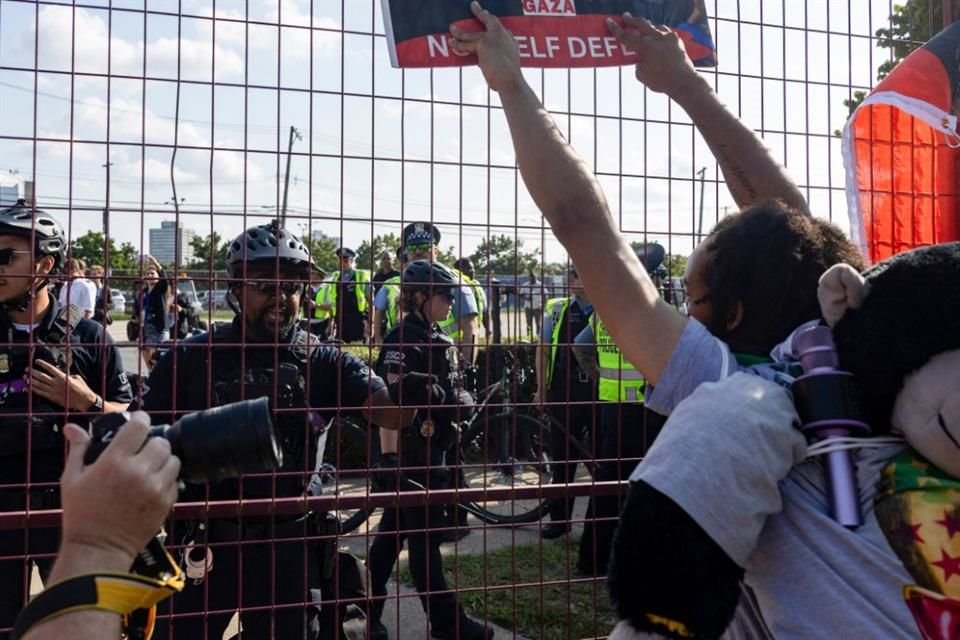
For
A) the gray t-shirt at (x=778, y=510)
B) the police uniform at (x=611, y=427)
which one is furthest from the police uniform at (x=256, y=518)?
the police uniform at (x=611, y=427)

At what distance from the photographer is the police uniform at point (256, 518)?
10.0ft

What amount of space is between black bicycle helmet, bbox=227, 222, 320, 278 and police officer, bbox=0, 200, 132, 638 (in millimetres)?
545

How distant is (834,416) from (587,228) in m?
0.70

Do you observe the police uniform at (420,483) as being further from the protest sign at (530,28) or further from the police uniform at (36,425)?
the protest sign at (530,28)

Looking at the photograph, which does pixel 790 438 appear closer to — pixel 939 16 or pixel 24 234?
pixel 24 234

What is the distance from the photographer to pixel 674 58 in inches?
101

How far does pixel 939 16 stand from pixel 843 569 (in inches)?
148

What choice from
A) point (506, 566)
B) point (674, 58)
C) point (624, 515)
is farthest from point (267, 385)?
point (506, 566)

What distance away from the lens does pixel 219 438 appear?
1.40 m

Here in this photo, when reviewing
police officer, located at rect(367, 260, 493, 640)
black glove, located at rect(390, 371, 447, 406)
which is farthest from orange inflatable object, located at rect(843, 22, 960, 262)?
police officer, located at rect(367, 260, 493, 640)

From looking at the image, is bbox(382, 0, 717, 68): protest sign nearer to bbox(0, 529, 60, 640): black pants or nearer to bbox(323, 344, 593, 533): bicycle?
bbox(0, 529, 60, 640): black pants

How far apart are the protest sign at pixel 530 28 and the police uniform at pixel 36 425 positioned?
148 cm

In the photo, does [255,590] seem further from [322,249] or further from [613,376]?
[322,249]

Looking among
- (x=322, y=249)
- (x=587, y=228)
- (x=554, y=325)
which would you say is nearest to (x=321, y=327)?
(x=554, y=325)
